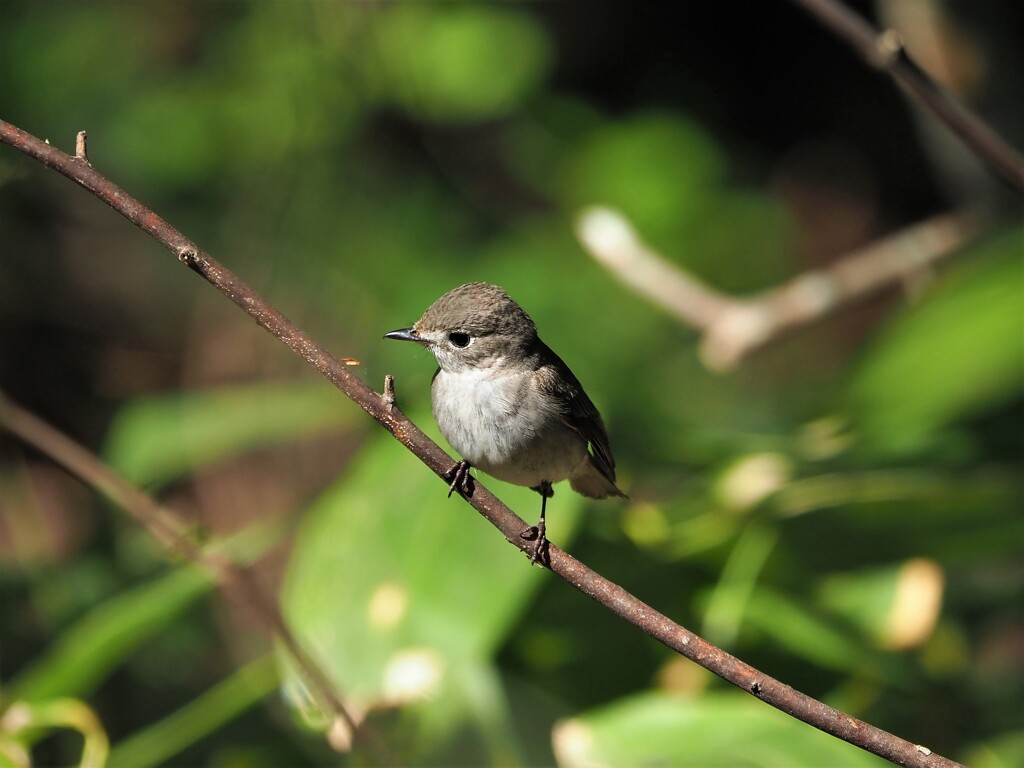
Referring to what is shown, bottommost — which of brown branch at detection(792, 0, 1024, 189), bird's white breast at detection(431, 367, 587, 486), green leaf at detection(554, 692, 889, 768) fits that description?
green leaf at detection(554, 692, 889, 768)

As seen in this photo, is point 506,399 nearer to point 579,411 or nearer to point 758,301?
point 579,411

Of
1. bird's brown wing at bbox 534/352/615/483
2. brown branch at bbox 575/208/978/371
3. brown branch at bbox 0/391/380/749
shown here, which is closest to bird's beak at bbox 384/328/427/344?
bird's brown wing at bbox 534/352/615/483

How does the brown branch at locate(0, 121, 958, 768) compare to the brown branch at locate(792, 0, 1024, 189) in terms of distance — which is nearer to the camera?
the brown branch at locate(0, 121, 958, 768)

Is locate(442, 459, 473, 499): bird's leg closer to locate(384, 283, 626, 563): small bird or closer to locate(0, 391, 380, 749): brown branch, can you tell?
locate(384, 283, 626, 563): small bird

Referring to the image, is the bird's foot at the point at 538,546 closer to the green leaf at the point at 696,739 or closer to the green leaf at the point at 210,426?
the green leaf at the point at 696,739

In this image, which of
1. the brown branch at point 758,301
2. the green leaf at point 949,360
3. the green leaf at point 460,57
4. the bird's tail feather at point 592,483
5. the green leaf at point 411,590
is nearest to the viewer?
the green leaf at point 411,590

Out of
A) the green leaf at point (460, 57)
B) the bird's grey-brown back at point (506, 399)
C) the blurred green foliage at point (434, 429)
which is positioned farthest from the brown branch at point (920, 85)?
the green leaf at point (460, 57)
